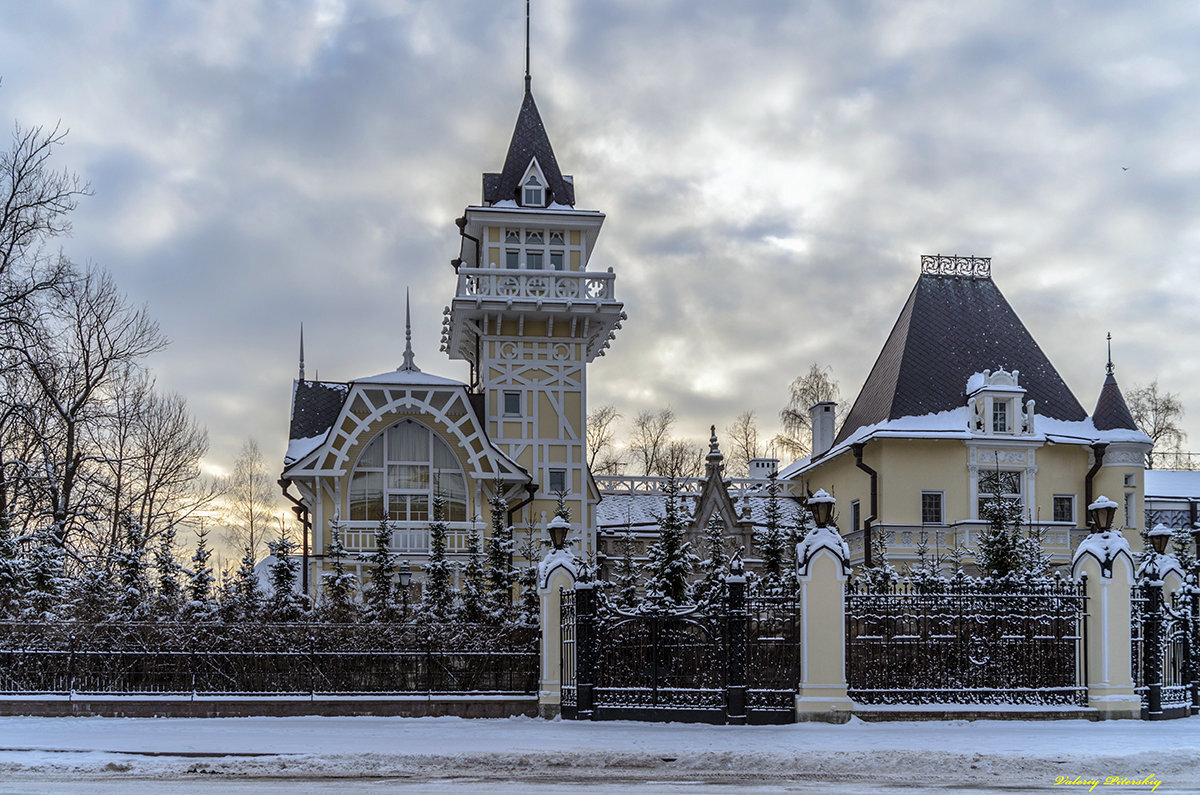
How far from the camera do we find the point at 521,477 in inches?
1177

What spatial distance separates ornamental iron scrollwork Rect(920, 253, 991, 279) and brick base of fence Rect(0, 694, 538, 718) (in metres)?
23.7

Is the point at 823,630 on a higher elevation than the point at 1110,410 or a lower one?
lower

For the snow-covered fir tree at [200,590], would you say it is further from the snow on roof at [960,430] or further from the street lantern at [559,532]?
the snow on roof at [960,430]

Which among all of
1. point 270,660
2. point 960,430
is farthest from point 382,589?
point 960,430

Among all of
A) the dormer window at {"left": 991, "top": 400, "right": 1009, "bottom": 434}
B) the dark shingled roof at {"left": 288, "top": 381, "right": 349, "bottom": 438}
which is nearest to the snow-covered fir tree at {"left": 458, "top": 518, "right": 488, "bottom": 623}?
the dark shingled roof at {"left": 288, "top": 381, "right": 349, "bottom": 438}

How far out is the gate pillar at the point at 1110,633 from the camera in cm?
1634

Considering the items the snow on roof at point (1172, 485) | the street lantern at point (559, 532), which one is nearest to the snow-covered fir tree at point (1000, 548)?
the street lantern at point (559, 532)

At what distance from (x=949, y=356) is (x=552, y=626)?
69.9ft

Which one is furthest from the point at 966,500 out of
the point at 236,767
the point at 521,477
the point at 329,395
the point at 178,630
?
the point at 236,767

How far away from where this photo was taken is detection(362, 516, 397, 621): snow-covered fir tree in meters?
20.7

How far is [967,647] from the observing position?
1652 centimetres

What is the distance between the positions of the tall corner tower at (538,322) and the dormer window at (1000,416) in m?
10.6

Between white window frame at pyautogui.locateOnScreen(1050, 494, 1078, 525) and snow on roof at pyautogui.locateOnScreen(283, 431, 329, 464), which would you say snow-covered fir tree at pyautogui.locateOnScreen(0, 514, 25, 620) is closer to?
snow on roof at pyautogui.locateOnScreen(283, 431, 329, 464)

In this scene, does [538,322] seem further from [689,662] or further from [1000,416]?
[689,662]
